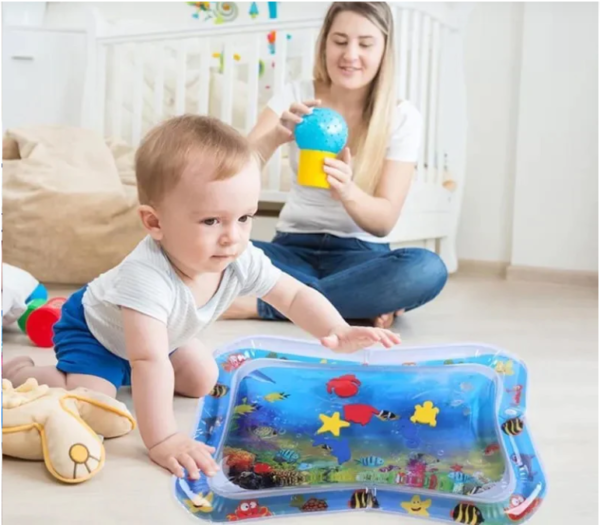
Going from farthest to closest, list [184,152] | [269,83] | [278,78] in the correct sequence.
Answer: [269,83] → [278,78] → [184,152]

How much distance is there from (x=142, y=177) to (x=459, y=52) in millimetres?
1649

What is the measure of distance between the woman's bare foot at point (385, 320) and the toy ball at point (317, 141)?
334mm

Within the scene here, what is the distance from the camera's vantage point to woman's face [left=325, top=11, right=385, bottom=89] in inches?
58.5

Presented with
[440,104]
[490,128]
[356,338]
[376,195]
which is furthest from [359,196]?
[490,128]

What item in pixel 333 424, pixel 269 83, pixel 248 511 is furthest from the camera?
pixel 269 83

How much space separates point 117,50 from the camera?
240cm

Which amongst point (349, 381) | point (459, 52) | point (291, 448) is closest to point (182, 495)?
point (291, 448)

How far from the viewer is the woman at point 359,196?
1.50 metres

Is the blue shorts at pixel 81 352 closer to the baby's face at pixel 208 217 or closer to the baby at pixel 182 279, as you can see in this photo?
the baby at pixel 182 279

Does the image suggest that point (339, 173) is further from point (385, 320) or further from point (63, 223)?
point (63, 223)

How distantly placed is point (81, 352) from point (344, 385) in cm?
33

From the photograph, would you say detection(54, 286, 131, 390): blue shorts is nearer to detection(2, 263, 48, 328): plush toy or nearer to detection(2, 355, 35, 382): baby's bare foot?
detection(2, 355, 35, 382): baby's bare foot

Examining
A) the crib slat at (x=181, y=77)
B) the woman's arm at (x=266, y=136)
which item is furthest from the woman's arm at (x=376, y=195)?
the crib slat at (x=181, y=77)

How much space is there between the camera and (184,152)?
2.63ft
